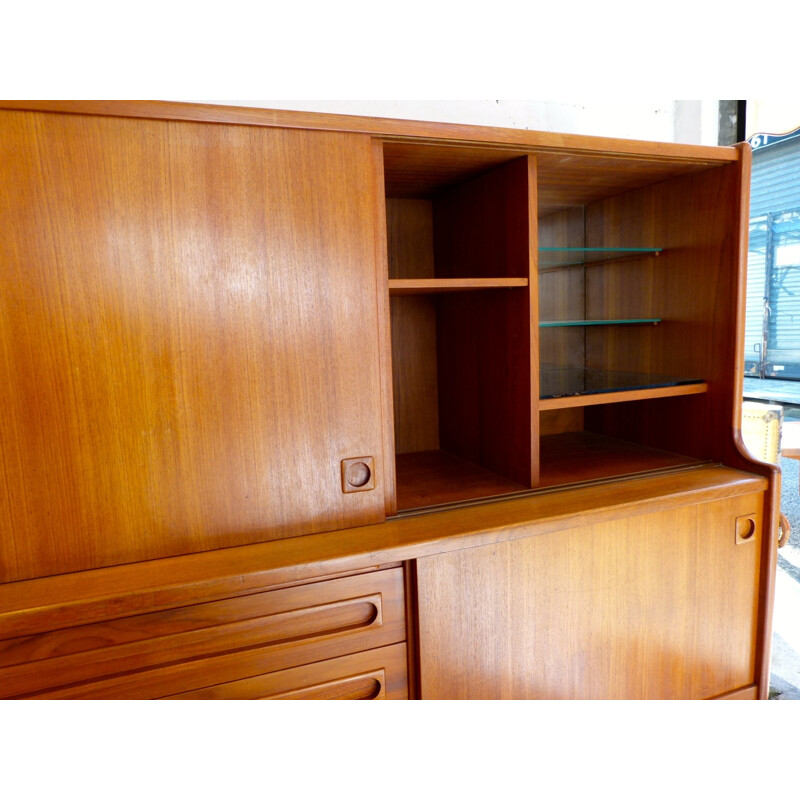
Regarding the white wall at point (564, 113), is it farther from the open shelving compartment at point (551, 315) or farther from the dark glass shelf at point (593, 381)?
the dark glass shelf at point (593, 381)

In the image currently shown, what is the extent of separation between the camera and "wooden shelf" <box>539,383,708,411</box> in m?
1.39

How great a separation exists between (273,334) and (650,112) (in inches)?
71.0

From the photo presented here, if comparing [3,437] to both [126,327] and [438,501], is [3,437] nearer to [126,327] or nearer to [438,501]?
[126,327]

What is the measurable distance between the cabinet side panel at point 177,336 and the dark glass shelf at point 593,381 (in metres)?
0.62

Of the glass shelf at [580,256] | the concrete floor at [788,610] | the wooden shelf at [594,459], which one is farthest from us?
the concrete floor at [788,610]

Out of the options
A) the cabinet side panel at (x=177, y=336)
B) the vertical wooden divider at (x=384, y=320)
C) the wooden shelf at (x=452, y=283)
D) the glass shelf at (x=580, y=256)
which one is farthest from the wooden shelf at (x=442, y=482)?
the glass shelf at (x=580, y=256)

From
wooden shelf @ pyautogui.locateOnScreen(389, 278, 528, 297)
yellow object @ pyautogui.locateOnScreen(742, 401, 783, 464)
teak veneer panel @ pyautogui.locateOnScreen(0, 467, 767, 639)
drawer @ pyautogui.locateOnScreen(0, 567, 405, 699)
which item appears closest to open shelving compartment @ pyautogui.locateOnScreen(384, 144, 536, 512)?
wooden shelf @ pyautogui.locateOnScreen(389, 278, 528, 297)

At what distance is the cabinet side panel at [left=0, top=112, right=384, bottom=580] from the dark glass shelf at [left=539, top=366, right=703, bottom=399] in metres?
0.62

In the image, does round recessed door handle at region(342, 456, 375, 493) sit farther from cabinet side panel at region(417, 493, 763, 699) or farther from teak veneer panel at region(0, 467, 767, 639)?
cabinet side panel at region(417, 493, 763, 699)

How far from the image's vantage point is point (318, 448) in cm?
116

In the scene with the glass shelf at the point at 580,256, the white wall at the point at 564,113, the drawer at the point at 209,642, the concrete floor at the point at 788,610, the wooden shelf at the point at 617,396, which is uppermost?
the white wall at the point at 564,113

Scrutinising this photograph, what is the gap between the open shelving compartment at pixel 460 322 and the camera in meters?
1.34
